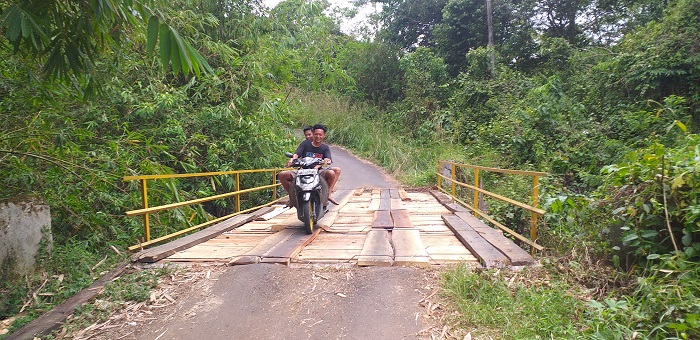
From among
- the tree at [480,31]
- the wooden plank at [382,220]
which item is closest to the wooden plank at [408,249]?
the wooden plank at [382,220]

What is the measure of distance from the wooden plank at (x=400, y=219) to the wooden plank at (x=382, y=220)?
0.08 metres

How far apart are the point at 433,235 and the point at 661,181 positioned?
2.63 meters

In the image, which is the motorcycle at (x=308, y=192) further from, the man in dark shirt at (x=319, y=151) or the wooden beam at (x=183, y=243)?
the wooden beam at (x=183, y=243)

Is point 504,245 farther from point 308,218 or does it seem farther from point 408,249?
point 308,218

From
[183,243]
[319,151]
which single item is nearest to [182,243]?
[183,243]

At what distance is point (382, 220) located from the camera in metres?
6.05

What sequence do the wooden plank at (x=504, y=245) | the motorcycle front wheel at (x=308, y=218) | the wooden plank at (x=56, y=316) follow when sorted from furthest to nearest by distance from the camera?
1. the motorcycle front wheel at (x=308, y=218)
2. the wooden plank at (x=504, y=245)
3. the wooden plank at (x=56, y=316)

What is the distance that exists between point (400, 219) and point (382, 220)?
300mm

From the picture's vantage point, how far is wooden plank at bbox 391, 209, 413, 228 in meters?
5.58

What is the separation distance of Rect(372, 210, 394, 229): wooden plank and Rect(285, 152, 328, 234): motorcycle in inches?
34.3

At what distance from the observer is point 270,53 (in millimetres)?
9531

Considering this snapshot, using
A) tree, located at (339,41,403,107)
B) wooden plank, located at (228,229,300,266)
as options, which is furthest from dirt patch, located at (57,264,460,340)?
tree, located at (339,41,403,107)

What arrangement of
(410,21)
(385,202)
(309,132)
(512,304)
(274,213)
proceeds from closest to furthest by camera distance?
(512,304) < (309,132) < (274,213) < (385,202) < (410,21)

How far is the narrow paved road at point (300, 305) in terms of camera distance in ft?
8.82
